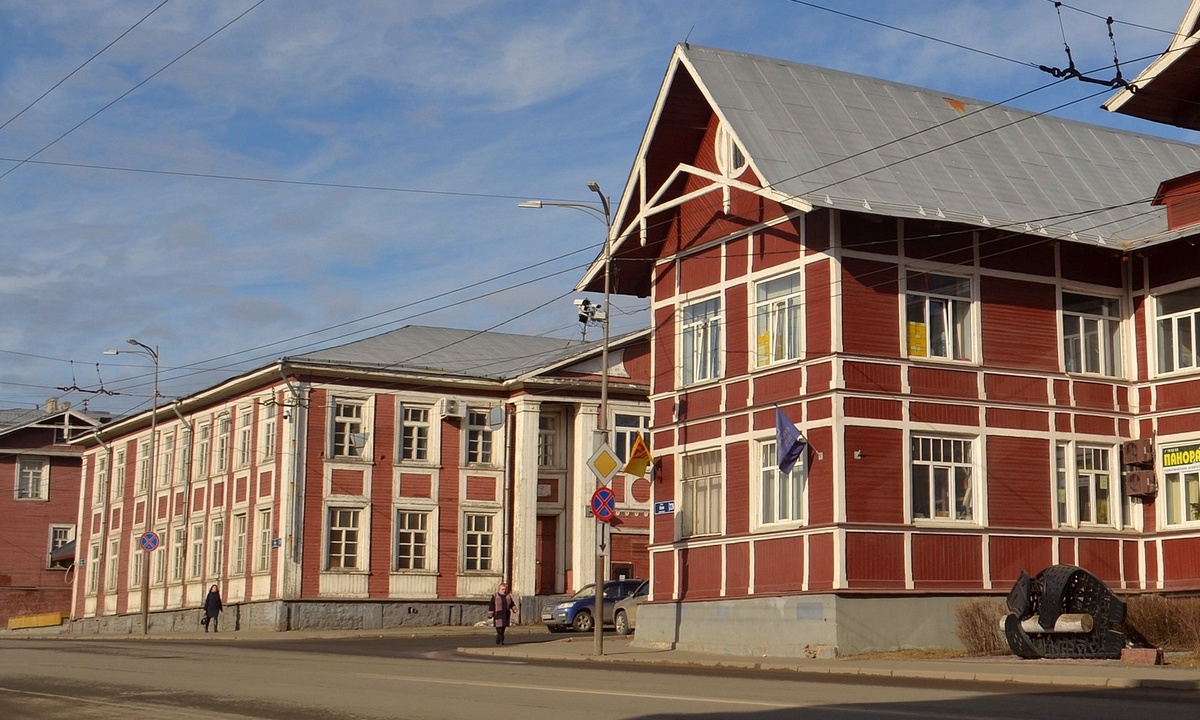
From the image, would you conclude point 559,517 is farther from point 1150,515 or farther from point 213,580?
point 1150,515

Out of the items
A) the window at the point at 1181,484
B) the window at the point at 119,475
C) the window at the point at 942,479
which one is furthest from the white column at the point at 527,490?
the window at the point at 1181,484

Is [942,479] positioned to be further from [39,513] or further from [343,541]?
[39,513]

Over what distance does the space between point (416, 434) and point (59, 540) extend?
3317 centimetres

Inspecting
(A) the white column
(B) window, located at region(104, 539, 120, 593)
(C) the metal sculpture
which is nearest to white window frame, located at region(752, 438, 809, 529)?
(C) the metal sculpture

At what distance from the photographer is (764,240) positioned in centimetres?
2995

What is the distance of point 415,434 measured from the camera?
49.1 metres

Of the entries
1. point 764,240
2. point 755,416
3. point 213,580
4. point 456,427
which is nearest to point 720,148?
point 764,240

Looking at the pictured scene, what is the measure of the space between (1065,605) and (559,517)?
28.2 metres

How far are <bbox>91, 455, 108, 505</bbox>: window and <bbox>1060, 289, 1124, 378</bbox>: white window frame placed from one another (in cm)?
4634

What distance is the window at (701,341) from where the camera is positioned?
31.4 metres

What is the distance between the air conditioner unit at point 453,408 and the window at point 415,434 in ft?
2.40

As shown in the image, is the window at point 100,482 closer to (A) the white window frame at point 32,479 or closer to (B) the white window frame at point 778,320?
(A) the white window frame at point 32,479

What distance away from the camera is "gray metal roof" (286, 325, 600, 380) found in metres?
49.2

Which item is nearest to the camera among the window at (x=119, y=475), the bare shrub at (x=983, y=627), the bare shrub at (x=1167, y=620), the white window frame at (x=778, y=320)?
the bare shrub at (x=1167, y=620)
